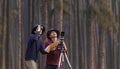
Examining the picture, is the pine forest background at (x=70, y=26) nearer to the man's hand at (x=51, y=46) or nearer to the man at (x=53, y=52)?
the man at (x=53, y=52)

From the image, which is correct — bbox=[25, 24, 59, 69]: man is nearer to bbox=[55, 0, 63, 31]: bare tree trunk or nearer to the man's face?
the man's face

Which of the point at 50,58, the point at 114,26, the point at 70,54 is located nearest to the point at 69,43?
the point at 70,54

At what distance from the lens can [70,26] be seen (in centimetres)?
2497

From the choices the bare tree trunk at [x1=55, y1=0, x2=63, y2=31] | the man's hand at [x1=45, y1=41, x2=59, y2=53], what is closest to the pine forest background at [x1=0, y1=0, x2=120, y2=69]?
the bare tree trunk at [x1=55, y1=0, x2=63, y2=31]

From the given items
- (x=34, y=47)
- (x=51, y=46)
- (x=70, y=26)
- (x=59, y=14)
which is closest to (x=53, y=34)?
(x=51, y=46)

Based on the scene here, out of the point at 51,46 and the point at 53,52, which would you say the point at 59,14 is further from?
the point at 51,46

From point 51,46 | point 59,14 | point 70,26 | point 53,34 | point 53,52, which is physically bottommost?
point 53,52

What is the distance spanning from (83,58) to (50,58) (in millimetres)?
17168

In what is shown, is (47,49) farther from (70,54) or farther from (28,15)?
(70,54)

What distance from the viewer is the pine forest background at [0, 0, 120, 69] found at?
60.0 feet

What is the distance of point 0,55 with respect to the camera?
1895 cm

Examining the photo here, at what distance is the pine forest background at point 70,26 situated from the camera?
720 inches

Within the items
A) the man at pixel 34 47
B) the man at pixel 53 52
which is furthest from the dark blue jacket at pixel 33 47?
the man at pixel 53 52

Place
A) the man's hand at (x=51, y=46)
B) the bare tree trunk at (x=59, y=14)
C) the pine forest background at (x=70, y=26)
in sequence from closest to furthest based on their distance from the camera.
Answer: the man's hand at (x=51, y=46) → the bare tree trunk at (x=59, y=14) → the pine forest background at (x=70, y=26)
